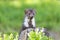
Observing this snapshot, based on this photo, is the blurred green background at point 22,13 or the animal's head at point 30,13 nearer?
the animal's head at point 30,13

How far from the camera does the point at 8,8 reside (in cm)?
1118

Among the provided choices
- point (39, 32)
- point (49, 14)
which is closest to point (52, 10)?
point (49, 14)

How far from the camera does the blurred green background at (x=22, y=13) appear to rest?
9.70 meters

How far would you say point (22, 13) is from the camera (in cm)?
1070

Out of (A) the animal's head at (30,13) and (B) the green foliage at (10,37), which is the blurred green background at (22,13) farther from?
(B) the green foliage at (10,37)

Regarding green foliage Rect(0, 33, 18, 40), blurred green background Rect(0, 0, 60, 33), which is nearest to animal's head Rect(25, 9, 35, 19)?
blurred green background Rect(0, 0, 60, 33)

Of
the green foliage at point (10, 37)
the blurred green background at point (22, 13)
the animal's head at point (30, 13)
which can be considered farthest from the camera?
the blurred green background at point (22, 13)

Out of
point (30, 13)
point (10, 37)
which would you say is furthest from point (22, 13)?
point (10, 37)

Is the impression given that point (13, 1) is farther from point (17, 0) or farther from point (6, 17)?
point (6, 17)

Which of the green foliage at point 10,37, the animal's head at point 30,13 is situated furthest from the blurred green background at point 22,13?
the green foliage at point 10,37

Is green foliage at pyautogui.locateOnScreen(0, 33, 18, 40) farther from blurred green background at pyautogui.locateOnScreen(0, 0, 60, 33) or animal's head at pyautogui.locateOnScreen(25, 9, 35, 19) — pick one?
blurred green background at pyautogui.locateOnScreen(0, 0, 60, 33)

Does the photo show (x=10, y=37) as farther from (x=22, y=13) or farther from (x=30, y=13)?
(x=22, y=13)

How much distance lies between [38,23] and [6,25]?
2.80ft

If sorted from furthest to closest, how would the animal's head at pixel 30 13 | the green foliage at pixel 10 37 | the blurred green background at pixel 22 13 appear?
1. the blurred green background at pixel 22 13
2. the animal's head at pixel 30 13
3. the green foliage at pixel 10 37
